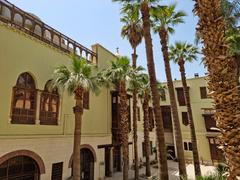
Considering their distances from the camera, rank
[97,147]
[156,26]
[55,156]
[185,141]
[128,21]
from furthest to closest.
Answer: [185,141]
[128,21]
[97,147]
[156,26]
[55,156]

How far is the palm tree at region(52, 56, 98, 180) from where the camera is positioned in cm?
1171

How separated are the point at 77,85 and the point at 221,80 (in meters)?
8.52

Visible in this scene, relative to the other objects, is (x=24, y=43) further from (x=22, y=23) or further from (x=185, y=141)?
(x=185, y=141)

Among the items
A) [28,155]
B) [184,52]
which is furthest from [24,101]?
[184,52]

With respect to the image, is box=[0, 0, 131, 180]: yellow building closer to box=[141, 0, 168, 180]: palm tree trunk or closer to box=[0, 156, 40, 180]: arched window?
box=[0, 156, 40, 180]: arched window

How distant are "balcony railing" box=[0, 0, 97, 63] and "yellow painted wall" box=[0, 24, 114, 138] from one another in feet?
1.79

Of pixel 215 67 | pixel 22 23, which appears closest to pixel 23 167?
pixel 22 23

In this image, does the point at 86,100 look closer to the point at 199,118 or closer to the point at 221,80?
the point at 221,80

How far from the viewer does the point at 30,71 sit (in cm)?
1311

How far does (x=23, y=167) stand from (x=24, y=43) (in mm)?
7946

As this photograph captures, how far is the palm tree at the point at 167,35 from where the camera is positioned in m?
13.4

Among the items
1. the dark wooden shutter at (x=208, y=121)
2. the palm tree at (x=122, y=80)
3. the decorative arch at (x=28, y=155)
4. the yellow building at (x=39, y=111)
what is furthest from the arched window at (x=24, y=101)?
the dark wooden shutter at (x=208, y=121)

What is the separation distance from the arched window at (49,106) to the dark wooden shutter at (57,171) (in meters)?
3.03

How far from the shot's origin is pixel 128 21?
20.5 m
